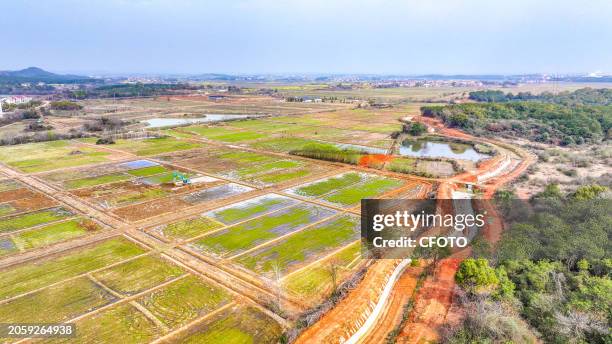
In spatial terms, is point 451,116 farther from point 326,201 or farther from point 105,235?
point 105,235

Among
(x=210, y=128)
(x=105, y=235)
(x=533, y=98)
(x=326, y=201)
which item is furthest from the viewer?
(x=533, y=98)

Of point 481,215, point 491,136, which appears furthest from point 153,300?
point 491,136

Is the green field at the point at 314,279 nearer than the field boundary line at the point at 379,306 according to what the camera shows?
No

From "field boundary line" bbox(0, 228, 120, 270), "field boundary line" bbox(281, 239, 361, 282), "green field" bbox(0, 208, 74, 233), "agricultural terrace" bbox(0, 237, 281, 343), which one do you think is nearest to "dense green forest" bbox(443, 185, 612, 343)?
"field boundary line" bbox(281, 239, 361, 282)

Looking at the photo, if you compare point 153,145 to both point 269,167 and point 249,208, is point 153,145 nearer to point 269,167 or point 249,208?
point 269,167

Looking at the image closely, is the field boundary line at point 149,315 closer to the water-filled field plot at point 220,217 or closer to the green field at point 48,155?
the water-filled field plot at point 220,217
